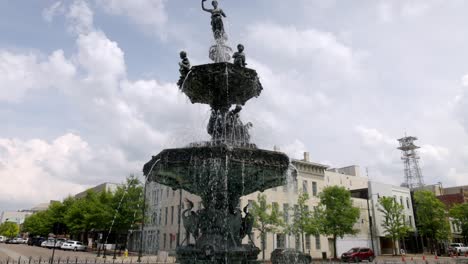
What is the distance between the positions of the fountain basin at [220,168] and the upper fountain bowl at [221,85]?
235 centimetres

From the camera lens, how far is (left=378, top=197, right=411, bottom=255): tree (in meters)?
49.9

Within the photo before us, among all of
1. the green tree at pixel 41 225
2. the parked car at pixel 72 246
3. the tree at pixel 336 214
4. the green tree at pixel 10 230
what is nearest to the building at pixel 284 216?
the tree at pixel 336 214

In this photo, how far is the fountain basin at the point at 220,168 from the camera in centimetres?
840

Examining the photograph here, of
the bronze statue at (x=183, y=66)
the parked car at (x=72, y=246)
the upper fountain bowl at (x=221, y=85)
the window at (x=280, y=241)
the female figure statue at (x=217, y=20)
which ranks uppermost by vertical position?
the female figure statue at (x=217, y=20)

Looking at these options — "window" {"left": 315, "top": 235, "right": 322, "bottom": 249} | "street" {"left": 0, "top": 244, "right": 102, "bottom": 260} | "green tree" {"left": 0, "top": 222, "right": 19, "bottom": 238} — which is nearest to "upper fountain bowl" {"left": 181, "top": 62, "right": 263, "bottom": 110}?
"street" {"left": 0, "top": 244, "right": 102, "bottom": 260}

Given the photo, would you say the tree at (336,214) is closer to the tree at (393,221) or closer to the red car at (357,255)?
the red car at (357,255)

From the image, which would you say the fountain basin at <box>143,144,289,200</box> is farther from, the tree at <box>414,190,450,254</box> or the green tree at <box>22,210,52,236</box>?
the green tree at <box>22,210,52,236</box>

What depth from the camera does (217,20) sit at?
466 inches

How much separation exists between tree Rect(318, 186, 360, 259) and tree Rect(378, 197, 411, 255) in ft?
35.2

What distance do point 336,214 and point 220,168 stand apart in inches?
1445

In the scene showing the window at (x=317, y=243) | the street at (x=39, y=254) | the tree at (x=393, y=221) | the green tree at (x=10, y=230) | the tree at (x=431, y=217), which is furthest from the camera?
the green tree at (x=10, y=230)

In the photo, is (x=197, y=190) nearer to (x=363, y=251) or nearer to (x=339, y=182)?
(x=363, y=251)

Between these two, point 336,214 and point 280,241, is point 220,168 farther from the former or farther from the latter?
point 280,241

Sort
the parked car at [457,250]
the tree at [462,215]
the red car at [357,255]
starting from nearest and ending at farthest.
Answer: the red car at [357,255] → the parked car at [457,250] → the tree at [462,215]
